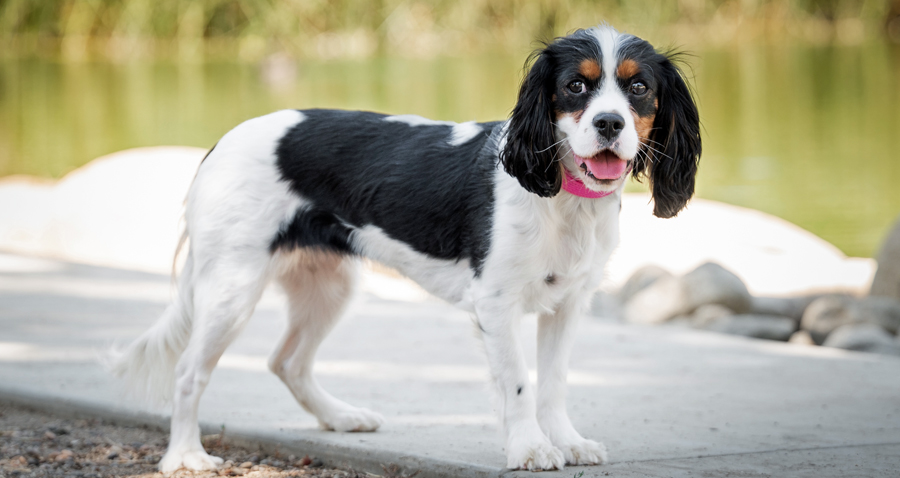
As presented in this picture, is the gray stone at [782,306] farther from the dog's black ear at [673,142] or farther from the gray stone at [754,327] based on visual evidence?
the dog's black ear at [673,142]

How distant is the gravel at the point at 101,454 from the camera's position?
3.67 metres

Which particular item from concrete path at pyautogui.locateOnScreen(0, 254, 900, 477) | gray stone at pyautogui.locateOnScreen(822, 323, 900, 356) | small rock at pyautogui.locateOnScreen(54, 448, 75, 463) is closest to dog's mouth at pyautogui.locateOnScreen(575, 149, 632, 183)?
concrete path at pyautogui.locateOnScreen(0, 254, 900, 477)

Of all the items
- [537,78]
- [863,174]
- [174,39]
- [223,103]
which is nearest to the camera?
[537,78]

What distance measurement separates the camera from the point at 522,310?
345cm

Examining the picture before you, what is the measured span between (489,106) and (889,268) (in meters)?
9.29

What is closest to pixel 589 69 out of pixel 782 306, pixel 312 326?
pixel 312 326

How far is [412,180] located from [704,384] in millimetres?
2151

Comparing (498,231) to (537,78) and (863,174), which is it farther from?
(863,174)

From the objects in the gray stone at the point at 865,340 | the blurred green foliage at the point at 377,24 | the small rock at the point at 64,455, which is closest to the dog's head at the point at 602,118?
the small rock at the point at 64,455

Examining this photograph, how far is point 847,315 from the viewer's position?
6.66 metres

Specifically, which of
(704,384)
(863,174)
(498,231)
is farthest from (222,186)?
(863,174)

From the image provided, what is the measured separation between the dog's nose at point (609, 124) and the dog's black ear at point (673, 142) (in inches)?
13.2

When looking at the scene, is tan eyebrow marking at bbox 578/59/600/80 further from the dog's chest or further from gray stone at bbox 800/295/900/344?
gray stone at bbox 800/295/900/344

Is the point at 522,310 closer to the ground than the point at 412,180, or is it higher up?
closer to the ground
